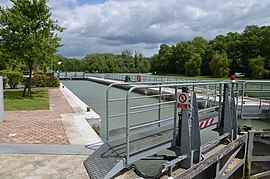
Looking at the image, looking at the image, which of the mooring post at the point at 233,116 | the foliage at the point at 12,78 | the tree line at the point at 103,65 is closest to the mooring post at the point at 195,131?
the mooring post at the point at 233,116

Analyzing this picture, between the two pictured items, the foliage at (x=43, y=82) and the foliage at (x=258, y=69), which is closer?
the foliage at (x=43, y=82)

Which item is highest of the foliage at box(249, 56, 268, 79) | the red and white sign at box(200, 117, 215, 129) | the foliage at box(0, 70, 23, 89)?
the foliage at box(249, 56, 268, 79)

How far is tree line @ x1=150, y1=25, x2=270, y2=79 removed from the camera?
152ft

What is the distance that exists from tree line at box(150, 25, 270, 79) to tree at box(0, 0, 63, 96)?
135ft

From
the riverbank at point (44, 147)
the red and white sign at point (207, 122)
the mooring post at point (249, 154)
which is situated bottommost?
the mooring post at point (249, 154)

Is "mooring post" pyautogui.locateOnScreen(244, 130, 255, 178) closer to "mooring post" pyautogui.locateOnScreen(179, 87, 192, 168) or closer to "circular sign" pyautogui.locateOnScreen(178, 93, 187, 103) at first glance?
"mooring post" pyautogui.locateOnScreen(179, 87, 192, 168)

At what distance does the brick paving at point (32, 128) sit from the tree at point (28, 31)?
430 cm

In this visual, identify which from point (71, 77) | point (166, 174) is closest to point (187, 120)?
point (166, 174)

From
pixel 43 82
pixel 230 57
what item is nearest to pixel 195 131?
pixel 43 82

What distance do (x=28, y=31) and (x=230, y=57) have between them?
52163 mm

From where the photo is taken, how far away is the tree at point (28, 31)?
11.7m

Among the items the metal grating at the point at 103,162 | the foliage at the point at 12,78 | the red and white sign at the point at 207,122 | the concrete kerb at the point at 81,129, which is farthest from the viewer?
the foliage at the point at 12,78

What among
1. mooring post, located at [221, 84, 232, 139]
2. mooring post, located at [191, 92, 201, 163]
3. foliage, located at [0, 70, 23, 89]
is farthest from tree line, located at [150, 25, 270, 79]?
mooring post, located at [191, 92, 201, 163]

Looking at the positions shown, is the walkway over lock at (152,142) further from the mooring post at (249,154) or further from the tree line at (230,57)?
the tree line at (230,57)
